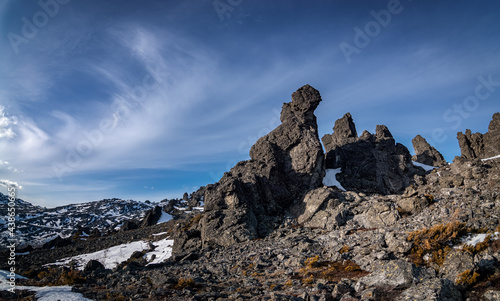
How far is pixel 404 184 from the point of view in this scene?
262ft

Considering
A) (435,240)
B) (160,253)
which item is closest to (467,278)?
(435,240)

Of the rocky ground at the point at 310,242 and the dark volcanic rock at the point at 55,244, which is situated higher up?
the dark volcanic rock at the point at 55,244

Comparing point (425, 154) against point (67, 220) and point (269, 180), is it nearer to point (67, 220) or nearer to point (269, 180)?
point (269, 180)

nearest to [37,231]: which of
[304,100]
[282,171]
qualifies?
[282,171]

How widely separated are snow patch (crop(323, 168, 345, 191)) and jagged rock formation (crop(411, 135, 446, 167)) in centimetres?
5958

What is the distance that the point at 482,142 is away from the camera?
95.2 m

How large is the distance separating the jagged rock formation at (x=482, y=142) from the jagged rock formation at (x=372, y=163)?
2860 centimetres

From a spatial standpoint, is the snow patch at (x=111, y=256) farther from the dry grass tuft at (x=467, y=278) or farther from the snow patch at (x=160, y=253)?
the dry grass tuft at (x=467, y=278)

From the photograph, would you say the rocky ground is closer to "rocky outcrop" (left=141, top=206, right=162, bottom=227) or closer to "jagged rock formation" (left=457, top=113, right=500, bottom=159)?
"rocky outcrop" (left=141, top=206, right=162, bottom=227)

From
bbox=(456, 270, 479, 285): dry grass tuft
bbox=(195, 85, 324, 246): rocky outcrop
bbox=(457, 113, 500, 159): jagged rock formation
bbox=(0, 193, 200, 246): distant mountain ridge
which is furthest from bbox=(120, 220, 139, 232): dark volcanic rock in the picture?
bbox=(457, 113, 500, 159): jagged rock formation

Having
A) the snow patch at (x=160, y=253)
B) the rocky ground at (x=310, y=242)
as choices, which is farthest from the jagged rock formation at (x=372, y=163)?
the snow patch at (x=160, y=253)

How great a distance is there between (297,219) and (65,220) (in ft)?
621

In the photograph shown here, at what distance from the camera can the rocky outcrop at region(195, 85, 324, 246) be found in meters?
44.2

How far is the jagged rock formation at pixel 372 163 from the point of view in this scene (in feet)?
253
